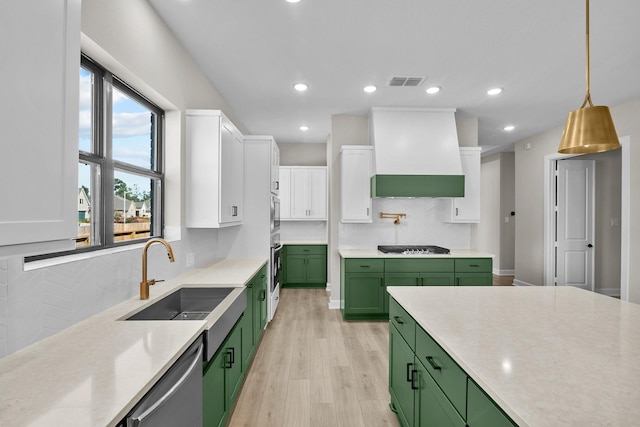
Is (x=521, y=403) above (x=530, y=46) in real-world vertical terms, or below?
below

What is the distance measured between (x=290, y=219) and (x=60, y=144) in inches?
211

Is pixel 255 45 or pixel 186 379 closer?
pixel 186 379

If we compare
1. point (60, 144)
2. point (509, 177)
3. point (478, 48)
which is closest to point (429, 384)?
point (60, 144)

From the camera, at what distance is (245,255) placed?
13.0ft

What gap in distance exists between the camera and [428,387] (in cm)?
149

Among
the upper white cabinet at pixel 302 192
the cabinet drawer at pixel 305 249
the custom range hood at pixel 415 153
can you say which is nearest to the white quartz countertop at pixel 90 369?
the custom range hood at pixel 415 153

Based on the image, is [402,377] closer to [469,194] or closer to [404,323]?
[404,323]

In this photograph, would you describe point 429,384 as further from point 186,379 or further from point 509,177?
point 509,177

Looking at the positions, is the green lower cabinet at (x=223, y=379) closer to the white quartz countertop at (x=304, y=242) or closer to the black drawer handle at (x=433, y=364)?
the black drawer handle at (x=433, y=364)

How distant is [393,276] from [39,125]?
3844mm

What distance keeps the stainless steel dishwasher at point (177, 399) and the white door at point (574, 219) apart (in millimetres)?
6187

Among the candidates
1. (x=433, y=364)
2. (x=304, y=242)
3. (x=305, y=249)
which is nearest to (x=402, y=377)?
(x=433, y=364)

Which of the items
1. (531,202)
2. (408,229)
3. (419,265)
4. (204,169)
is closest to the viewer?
(204,169)

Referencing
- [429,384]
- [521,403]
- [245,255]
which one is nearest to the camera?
[521,403]
